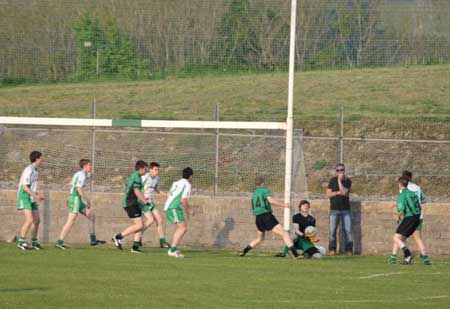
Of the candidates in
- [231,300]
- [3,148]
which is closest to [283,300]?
[231,300]

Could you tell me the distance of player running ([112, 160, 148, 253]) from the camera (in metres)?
20.3

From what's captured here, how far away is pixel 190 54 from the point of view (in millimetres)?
29062

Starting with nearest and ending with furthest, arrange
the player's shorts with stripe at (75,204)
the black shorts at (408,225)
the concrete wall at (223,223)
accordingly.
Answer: the black shorts at (408,225) < the player's shorts with stripe at (75,204) < the concrete wall at (223,223)

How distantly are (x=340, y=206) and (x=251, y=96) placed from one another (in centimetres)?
1338

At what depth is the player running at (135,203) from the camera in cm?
2033

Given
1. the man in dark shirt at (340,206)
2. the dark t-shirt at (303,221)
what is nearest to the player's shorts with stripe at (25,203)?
the dark t-shirt at (303,221)

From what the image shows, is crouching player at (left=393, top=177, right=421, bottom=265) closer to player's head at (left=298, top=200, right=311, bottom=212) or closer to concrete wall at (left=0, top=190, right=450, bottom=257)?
player's head at (left=298, top=200, right=311, bottom=212)

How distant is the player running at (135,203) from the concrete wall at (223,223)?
2.29 meters

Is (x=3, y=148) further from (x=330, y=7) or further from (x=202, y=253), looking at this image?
(x=330, y=7)

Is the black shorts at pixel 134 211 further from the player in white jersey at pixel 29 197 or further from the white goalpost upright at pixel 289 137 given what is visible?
the white goalpost upright at pixel 289 137

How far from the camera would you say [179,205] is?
65.5 feet

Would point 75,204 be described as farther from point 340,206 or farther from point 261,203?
point 340,206

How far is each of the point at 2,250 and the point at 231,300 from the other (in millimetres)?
8118

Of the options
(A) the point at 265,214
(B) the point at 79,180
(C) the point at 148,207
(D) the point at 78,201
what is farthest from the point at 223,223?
(B) the point at 79,180
